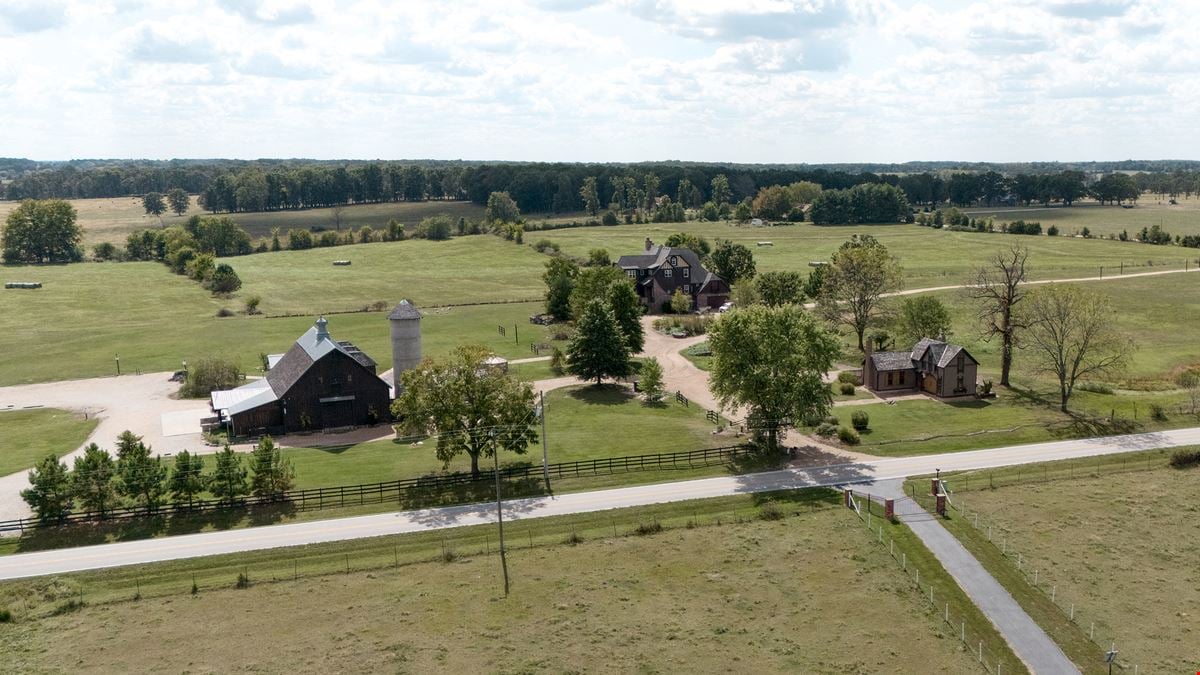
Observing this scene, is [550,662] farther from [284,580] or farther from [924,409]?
[924,409]

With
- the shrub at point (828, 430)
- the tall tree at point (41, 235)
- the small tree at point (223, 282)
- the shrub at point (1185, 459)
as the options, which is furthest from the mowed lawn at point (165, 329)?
the shrub at point (1185, 459)

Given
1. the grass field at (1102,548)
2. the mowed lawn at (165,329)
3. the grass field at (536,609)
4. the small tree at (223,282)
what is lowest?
the grass field at (536,609)

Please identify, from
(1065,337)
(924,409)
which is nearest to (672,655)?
(924,409)

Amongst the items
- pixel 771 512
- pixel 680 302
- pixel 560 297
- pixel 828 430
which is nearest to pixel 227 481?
pixel 771 512

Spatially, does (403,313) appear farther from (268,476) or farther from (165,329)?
(165,329)

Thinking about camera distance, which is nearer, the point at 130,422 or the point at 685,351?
the point at 130,422

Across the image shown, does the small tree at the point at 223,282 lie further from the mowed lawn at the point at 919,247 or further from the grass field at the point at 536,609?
the grass field at the point at 536,609
